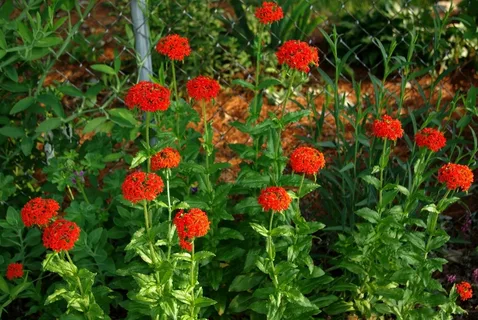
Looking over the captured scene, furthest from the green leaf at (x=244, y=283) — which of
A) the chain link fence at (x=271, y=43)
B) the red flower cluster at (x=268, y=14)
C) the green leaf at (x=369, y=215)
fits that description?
the chain link fence at (x=271, y=43)

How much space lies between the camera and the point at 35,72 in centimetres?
316

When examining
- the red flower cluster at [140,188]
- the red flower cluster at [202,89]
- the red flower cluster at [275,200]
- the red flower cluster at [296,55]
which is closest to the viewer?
the red flower cluster at [140,188]

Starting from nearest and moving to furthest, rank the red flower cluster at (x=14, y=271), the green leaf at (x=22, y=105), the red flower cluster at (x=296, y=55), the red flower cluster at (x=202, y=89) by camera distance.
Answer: the red flower cluster at (x=296, y=55) → the red flower cluster at (x=202, y=89) → the red flower cluster at (x=14, y=271) → the green leaf at (x=22, y=105)

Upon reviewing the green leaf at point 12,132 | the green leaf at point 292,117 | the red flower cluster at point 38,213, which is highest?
the green leaf at point 292,117

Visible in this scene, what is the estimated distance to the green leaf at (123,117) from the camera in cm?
276

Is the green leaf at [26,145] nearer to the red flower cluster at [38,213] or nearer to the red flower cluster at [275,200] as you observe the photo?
the red flower cluster at [38,213]

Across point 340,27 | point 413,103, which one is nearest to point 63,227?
point 413,103

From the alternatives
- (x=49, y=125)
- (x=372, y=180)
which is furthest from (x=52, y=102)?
(x=372, y=180)

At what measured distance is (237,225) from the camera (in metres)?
2.82

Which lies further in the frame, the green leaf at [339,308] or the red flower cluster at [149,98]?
the green leaf at [339,308]

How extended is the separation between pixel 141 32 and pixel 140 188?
1.23 m

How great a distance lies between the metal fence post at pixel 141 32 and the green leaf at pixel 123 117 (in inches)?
11.7

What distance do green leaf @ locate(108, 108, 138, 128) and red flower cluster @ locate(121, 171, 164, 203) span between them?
68 centimetres

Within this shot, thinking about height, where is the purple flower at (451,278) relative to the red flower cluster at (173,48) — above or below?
below
